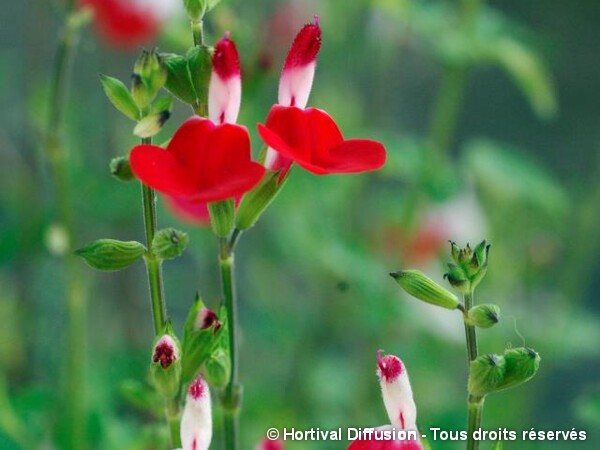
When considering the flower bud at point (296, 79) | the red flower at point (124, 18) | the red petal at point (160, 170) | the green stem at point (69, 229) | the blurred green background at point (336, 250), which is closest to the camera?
the red petal at point (160, 170)

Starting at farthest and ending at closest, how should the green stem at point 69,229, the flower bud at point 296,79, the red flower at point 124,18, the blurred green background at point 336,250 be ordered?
the red flower at point 124,18 → the blurred green background at point 336,250 → the green stem at point 69,229 → the flower bud at point 296,79

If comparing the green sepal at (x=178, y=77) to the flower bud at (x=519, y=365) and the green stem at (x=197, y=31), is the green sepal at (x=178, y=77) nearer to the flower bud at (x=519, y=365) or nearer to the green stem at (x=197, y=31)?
the green stem at (x=197, y=31)

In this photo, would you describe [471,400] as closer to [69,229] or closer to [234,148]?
[234,148]

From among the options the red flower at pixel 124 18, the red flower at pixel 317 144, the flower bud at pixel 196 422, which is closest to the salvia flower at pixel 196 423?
the flower bud at pixel 196 422

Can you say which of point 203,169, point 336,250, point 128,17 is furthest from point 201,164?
point 128,17

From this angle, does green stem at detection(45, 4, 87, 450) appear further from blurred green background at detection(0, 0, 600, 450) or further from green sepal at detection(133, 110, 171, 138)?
green sepal at detection(133, 110, 171, 138)

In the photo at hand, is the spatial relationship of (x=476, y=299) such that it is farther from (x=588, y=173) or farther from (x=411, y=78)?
(x=411, y=78)

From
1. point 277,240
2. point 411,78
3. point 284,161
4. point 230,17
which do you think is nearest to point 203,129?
point 284,161
